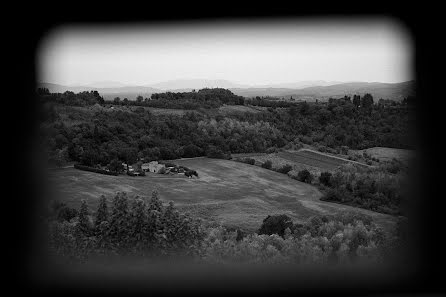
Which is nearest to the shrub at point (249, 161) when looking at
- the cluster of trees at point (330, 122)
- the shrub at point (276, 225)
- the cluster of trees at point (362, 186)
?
the cluster of trees at point (330, 122)

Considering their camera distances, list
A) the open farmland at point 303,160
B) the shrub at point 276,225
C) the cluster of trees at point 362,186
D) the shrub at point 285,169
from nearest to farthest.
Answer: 1. the cluster of trees at point 362,186
2. the shrub at point 276,225
3. the open farmland at point 303,160
4. the shrub at point 285,169

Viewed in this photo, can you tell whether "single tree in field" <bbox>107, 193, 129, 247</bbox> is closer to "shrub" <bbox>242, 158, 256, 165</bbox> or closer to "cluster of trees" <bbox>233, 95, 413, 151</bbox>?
"shrub" <bbox>242, 158, 256, 165</bbox>

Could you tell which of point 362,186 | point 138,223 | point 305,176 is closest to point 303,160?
point 305,176

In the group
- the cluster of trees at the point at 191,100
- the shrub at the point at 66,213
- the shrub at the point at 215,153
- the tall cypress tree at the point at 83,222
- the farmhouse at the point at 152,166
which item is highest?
the cluster of trees at the point at 191,100

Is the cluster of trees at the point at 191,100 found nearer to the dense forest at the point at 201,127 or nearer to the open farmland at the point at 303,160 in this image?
the dense forest at the point at 201,127

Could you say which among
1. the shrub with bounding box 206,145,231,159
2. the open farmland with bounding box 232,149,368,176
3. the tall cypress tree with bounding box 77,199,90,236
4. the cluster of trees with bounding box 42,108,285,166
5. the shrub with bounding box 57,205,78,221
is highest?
the cluster of trees with bounding box 42,108,285,166

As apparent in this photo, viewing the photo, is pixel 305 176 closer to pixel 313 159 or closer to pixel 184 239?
pixel 313 159

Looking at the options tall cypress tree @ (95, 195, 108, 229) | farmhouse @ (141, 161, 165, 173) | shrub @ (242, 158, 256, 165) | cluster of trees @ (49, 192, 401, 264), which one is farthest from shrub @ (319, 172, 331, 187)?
tall cypress tree @ (95, 195, 108, 229)

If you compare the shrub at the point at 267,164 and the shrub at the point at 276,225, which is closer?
the shrub at the point at 276,225
